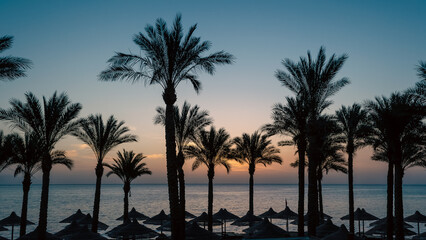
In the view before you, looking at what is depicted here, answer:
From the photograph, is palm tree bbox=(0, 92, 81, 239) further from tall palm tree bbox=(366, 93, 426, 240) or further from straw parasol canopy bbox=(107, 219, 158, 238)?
tall palm tree bbox=(366, 93, 426, 240)

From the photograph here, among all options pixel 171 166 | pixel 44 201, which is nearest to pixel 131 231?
pixel 44 201

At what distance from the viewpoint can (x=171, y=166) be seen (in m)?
17.0

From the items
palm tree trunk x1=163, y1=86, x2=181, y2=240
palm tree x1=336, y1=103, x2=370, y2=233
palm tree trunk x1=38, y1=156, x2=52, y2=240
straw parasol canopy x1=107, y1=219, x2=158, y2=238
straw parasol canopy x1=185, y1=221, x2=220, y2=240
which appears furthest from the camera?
palm tree x1=336, y1=103, x2=370, y2=233

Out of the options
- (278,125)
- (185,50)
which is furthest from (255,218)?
(185,50)

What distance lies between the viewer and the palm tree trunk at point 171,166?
659 inches

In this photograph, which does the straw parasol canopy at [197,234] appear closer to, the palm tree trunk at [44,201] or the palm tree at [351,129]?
the palm tree trunk at [44,201]

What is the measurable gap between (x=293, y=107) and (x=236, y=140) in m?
13.2

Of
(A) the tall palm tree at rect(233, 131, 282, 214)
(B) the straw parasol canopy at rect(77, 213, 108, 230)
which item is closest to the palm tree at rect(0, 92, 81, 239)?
(B) the straw parasol canopy at rect(77, 213, 108, 230)

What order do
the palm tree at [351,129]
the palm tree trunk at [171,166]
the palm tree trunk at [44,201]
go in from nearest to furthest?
the palm tree trunk at [171,166] < the palm tree trunk at [44,201] < the palm tree at [351,129]

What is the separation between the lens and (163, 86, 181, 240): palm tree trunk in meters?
16.7

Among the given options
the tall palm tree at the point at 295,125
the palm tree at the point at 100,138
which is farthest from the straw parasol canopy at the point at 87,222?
Result: the tall palm tree at the point at 295,125

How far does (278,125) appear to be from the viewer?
25.9 metres

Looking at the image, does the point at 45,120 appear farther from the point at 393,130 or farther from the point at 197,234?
the point at 393,130

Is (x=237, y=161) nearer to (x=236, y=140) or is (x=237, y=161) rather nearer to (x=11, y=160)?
(x=236, y=140)
